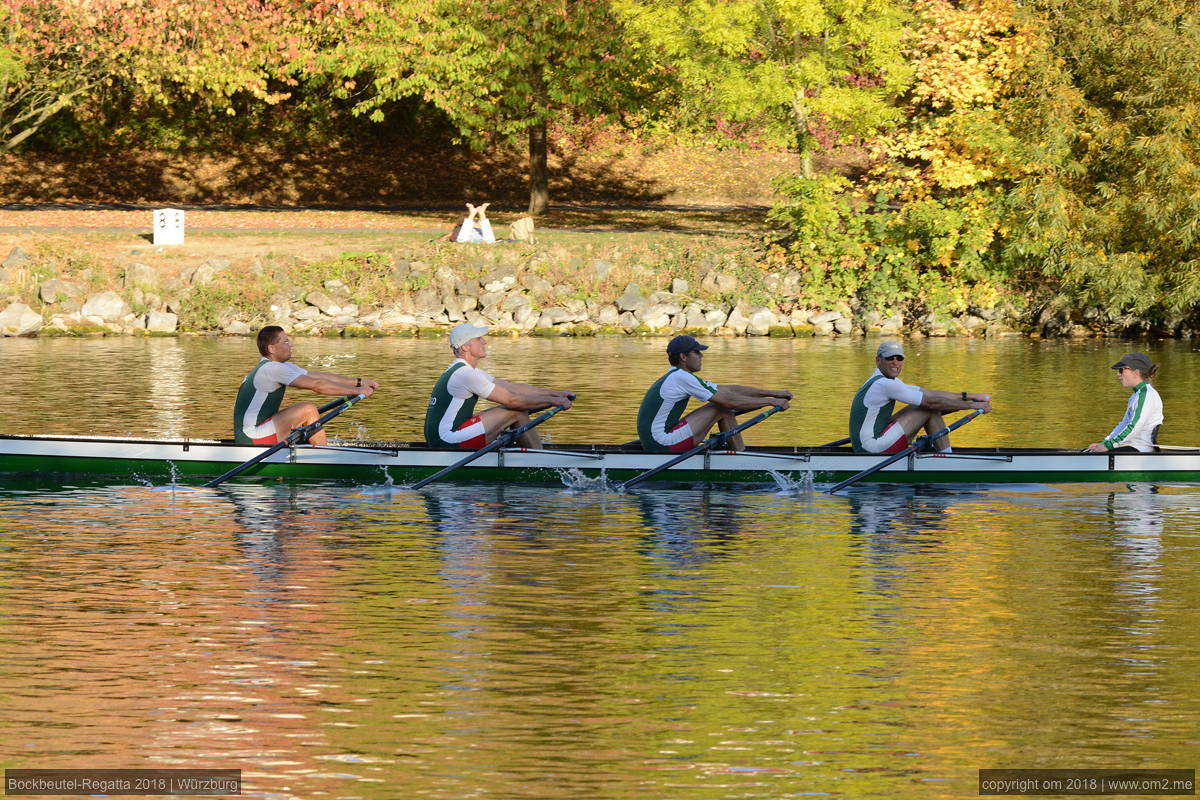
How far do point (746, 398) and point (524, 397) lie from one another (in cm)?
231

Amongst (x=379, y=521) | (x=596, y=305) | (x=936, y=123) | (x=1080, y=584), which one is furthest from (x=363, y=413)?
(x=936, y=123)

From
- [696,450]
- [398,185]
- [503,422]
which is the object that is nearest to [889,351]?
[696,450]

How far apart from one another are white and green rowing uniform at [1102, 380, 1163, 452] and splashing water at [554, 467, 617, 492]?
530 centimetres

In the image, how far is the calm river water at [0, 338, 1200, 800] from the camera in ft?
34.1

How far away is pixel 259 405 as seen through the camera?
807 inches

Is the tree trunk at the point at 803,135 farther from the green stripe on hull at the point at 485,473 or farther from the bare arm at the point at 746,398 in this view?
the bare arm at the point at 746,398

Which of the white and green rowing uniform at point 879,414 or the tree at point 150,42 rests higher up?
the tree at point 150,42

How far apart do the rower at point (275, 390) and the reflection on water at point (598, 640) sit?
3.84 feet

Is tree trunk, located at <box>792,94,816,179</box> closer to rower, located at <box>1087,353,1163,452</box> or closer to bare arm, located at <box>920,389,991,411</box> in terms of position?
rower, located at <box>1087,353,1163,452</box>

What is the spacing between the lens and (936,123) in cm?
4488

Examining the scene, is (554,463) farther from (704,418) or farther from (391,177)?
(391,177)

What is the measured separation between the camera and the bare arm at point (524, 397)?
19844 mm

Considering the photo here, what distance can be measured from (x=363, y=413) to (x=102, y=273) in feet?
63.3

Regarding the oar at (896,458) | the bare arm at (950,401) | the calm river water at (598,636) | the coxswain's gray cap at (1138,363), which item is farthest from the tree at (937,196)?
the bare arm at (950,401)
